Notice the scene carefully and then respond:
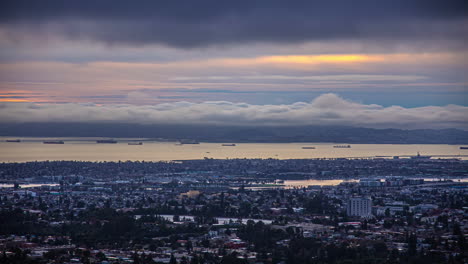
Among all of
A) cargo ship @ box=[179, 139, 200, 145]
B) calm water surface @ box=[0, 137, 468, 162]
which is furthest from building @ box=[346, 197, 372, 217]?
cargo ship @ box=[179, 139, 200, 145]

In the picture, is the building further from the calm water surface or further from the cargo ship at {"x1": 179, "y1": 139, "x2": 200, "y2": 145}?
the cargo ship at {"x1": 179, "y1": 139, "x2": 200, "y2": 145}

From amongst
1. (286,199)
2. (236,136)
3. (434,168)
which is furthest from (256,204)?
(236,136)

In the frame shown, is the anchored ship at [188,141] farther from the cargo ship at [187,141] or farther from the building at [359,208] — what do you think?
the building at [359,208]

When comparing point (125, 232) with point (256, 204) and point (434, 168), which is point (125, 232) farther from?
point (434, 168)

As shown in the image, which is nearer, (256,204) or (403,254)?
(403,254)

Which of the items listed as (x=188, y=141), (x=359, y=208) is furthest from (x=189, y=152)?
(x=359, y=208)

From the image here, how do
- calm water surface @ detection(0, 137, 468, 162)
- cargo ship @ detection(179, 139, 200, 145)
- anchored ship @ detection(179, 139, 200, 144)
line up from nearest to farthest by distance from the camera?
calm water surface @ detection(0, 137, 468, 162), cargo ship @ detection(179, 139, 200, 145), anchored ship @ detection(179, 139, 200, 144)

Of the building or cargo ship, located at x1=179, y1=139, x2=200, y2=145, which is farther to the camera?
cargo ship, located at x1=179, y1=139, x2=200, y2=145

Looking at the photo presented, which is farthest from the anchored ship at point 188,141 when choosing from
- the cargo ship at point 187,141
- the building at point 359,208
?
the building at point 359,208

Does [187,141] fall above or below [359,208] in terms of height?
above

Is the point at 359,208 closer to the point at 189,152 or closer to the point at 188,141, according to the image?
the point at 189,152

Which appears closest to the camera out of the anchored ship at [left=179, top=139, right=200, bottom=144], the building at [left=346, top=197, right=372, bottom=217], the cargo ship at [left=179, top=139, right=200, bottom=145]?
the building at [left=346, top=197, right=372, bottom=217]
